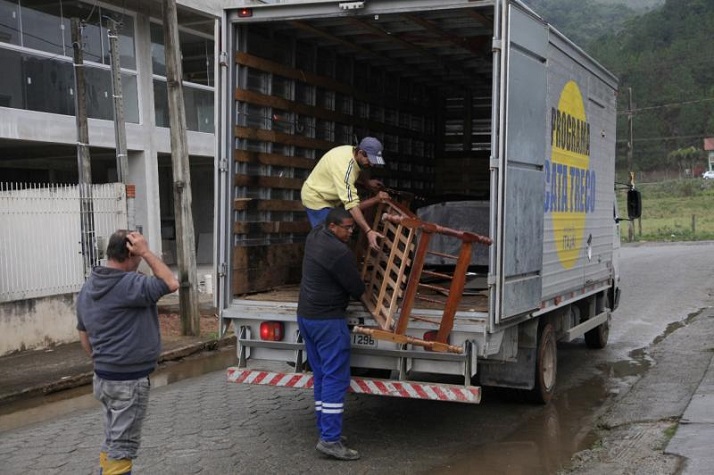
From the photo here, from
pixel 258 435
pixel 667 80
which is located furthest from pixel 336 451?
pixel 667 80

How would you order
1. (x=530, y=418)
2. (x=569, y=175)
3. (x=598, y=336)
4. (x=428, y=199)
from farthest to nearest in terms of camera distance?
(x=598, y=336) < (x=428, y=199) < (x=569, y=175) < (x=530, y=418)

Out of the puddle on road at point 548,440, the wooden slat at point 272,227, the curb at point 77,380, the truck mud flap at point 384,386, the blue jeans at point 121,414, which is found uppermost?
the wooden slat at point 272,227

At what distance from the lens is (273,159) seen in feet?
25.1

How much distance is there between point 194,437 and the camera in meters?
6.68

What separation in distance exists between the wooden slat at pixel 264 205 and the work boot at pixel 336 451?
2254 millimetres

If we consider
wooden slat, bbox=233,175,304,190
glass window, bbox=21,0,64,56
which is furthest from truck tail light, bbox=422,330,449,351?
glass window, bbox=21,0,64,56

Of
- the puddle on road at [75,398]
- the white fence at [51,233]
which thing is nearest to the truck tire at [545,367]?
the puddle on road at [75,398]

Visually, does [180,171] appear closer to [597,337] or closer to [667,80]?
[597,337]

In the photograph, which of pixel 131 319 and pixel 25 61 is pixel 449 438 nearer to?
pixel 131 319

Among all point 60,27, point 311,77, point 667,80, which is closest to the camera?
point 311,77

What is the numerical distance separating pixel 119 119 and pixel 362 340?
662cm

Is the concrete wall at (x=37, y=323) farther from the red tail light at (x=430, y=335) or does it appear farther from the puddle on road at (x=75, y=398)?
the red tail light at (x=430, y=335)

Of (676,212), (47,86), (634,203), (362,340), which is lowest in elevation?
(676,212)

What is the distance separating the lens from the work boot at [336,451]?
236 inches
